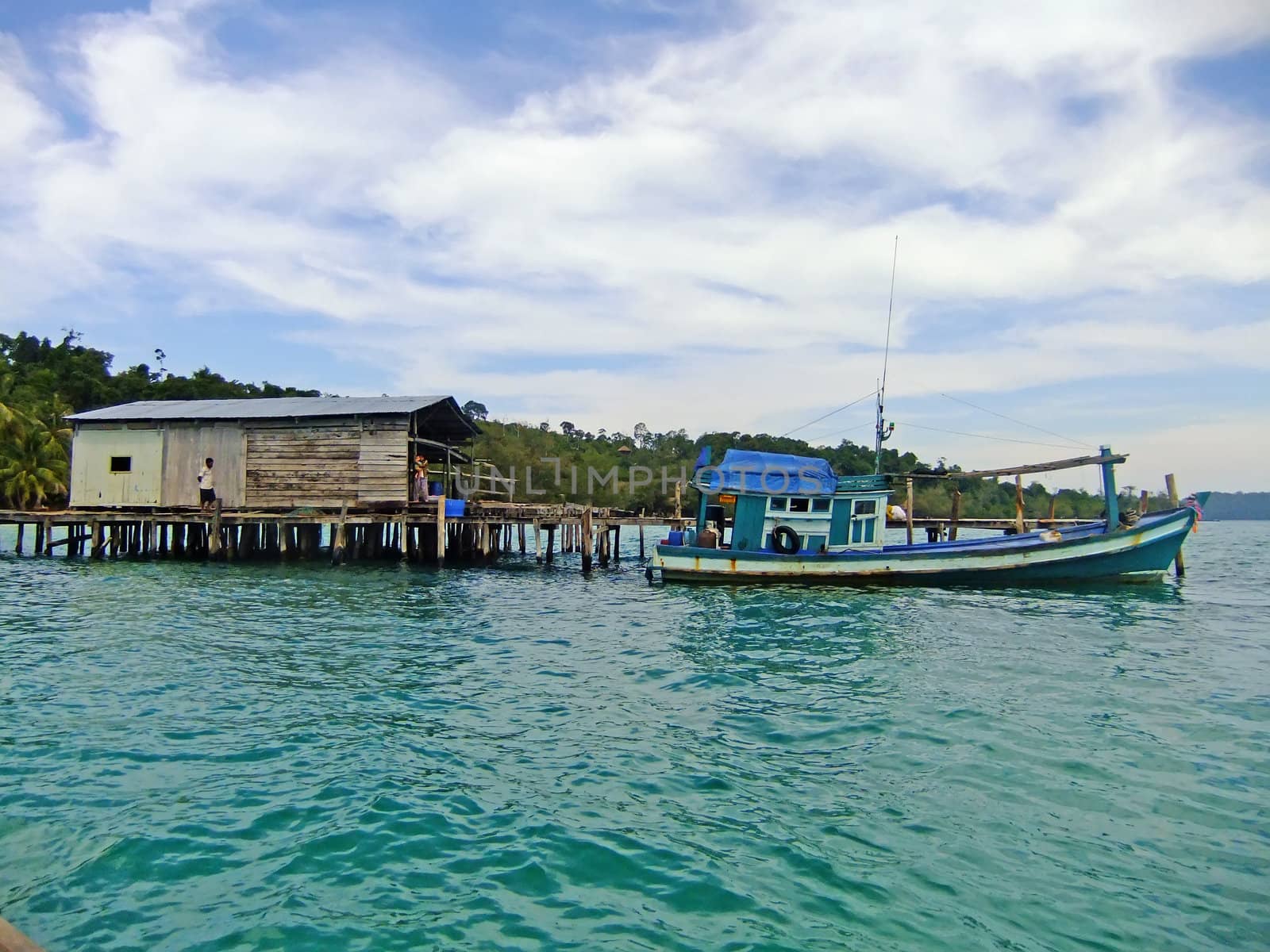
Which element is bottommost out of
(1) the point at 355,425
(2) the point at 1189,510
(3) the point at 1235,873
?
(3) the point at 1235,873

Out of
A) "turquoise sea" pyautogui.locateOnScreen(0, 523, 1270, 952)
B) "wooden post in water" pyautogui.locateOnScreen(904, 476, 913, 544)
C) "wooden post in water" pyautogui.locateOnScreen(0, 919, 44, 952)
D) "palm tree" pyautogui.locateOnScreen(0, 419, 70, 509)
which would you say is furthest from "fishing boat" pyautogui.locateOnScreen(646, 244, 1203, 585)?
"palm tree" pyautogui.locateOnScreen(0, 419, 70, 509)

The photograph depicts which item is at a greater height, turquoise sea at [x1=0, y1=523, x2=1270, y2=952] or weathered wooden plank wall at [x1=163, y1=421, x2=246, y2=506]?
weathered wooden plank wall at [x1=163, y1=421, x2=246, y2=506]

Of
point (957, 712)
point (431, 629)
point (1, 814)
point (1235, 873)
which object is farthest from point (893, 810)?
point (431, 629)

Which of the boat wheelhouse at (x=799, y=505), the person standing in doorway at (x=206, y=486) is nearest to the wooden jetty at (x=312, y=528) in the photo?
the person standing in doorway at (x=206, y=486)

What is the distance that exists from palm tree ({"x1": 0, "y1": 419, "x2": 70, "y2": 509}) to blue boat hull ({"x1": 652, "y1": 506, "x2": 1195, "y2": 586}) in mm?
39839

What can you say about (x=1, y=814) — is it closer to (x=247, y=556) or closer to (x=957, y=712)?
(x=957, y=712)

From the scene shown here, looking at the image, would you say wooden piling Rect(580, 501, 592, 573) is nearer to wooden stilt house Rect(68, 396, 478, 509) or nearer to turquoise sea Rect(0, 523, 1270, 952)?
wooden stilt house Rect(68, 396, 478, 509)

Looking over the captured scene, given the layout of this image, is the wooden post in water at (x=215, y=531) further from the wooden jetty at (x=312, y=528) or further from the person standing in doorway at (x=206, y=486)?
the person standing in doorway at (x=206, y=486)

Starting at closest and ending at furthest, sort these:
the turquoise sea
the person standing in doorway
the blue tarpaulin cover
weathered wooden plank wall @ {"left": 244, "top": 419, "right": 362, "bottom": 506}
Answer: the turquoise sea < the blue tarpaulin cover < the person standing in doorway < weathered wooden plank wall @ {"left": 244, "top": 419, "right": 362, "bottom": 506}

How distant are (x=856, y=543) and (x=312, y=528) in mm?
20318

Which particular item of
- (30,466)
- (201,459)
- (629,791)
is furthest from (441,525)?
(30,466)

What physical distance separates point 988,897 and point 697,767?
2860mm

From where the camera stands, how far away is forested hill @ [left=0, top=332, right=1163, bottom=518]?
1764 inches

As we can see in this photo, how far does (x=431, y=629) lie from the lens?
14914 mm
